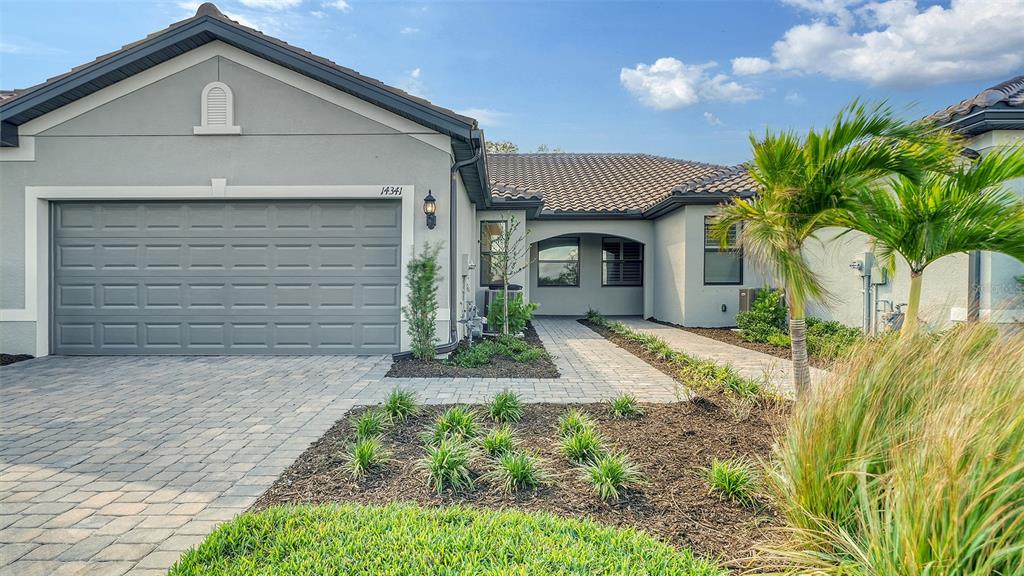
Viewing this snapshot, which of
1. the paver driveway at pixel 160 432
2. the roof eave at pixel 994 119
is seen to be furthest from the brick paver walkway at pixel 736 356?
the roof eave at pixel 994 119

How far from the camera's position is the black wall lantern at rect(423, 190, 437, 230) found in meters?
7.99

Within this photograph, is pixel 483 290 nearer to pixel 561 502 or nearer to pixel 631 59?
pixel 631 59

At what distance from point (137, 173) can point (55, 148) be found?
130 centimetres

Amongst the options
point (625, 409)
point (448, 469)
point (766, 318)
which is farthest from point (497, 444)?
point (766, 318)

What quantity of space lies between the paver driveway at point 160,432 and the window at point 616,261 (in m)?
7.97

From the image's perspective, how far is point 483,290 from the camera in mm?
13203

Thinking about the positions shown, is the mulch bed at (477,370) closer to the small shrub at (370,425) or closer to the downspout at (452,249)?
the downspout at (452,249)

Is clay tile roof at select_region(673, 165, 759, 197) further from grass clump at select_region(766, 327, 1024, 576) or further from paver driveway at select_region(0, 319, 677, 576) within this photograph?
grass clump at select_region(766, 327, 1024, 576)

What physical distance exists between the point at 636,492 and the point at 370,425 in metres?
2.24

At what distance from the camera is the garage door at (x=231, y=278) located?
27.3 ft

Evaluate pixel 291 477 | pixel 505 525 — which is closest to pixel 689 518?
pixel 505 525

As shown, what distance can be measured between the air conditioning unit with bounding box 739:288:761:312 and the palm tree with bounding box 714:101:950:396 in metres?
8.31

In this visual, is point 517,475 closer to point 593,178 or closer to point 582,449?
point 582,449

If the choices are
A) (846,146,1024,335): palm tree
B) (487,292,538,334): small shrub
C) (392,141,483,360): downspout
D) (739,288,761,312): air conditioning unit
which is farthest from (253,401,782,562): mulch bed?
(739,288,761,312): air conditioning unit
